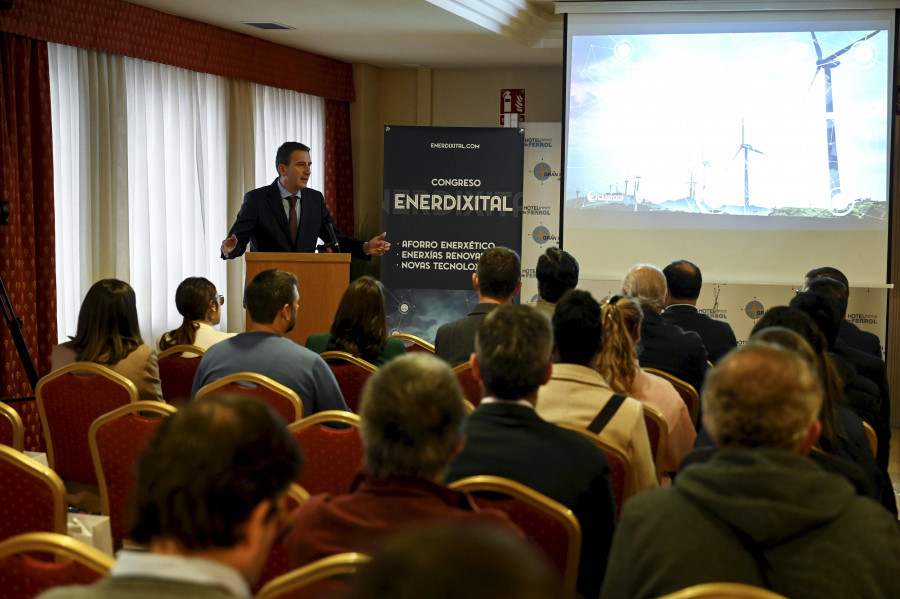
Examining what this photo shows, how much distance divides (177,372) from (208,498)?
9.52 ft

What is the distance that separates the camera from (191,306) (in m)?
4.11

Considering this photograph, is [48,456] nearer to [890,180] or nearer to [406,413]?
[406,413]

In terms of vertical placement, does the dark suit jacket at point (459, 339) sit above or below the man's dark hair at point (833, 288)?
below

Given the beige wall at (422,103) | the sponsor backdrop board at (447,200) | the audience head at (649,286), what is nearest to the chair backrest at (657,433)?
the audience head at (649,286)

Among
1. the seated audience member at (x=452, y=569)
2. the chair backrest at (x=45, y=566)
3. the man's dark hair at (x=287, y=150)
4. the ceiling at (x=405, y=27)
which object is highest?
the ceiling at (x=405, y=27)

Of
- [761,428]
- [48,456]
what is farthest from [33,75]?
[761,428]

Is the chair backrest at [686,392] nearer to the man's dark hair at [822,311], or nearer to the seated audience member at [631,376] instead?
the seated audience member at [631,376]

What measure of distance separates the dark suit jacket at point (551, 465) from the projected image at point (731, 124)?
5180 millimetres

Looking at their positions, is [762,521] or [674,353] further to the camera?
[674,353]

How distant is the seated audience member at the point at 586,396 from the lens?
2428 mm

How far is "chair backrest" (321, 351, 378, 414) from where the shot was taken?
3.47 meters

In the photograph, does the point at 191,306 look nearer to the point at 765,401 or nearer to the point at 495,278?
the point at 495,278

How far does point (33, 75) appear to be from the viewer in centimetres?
579

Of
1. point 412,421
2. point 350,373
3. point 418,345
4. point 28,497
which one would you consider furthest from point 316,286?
point 412,421
